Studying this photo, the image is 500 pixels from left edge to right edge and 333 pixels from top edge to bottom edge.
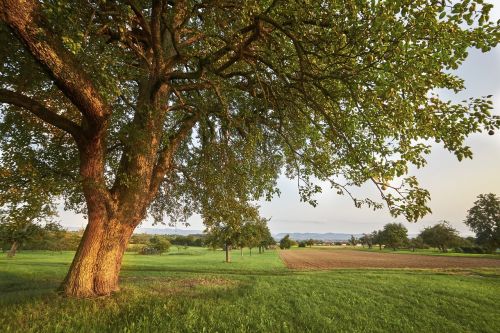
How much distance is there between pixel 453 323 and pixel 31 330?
1527 cm

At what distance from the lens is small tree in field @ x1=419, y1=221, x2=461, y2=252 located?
11189 cm

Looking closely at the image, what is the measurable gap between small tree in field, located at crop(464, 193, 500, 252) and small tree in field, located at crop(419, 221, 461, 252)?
19042 millimetres

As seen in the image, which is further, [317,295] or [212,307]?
[317,295]

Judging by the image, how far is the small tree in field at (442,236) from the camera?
11189 cm

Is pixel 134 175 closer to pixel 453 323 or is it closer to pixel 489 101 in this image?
pixel 489 101

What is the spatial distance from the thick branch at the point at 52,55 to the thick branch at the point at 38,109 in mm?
1205

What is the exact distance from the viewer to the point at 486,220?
91.1 metres

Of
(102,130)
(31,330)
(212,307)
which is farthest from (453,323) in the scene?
(102,130)

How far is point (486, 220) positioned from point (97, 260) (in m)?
112

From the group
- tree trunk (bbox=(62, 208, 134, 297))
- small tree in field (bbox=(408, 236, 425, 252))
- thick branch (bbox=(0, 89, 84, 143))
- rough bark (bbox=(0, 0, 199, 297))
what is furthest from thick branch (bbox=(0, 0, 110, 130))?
small tree in field (bbox=(408, 236, 425, 252))

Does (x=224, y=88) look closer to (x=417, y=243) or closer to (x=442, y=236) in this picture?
(x=442, y=236)

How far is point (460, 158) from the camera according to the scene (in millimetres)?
7316

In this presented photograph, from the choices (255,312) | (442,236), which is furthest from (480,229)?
(255,312)

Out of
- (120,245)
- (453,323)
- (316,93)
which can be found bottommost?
(453,323)
